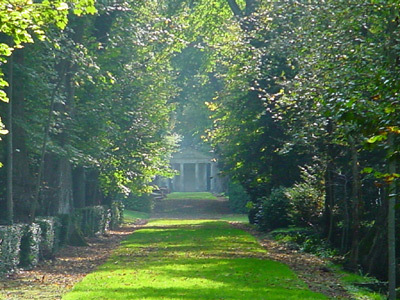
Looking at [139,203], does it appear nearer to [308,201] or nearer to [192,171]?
[308,201]

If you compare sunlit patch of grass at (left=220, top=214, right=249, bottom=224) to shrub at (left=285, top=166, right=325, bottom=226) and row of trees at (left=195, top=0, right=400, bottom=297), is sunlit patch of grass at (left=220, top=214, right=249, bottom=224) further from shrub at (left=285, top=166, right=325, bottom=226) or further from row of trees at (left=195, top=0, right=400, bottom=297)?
shrub at (left=285, top=166, right=325, bottom=226)

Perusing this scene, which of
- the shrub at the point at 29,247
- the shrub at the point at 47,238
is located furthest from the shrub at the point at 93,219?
the shrub at the point at 29,247

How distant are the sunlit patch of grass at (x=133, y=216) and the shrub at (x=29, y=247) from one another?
2582 centimetres

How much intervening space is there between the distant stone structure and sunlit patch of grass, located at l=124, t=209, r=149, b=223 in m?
44.3

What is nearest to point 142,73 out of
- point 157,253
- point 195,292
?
point 157,253

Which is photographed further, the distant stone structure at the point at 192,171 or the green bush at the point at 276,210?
the distant stone structure at the point at 192,171

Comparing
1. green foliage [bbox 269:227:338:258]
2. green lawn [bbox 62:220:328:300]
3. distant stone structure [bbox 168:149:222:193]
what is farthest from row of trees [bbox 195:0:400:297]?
distant stone structure [bbox 168:149:222:193]

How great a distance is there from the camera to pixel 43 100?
75.7ft

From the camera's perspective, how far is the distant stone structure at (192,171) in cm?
10269

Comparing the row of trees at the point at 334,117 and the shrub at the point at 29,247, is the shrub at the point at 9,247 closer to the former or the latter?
the shrub at the point at 29,247

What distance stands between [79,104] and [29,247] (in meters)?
9.98

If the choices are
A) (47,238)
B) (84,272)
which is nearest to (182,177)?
(47,238)

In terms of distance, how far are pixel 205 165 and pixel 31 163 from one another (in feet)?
266

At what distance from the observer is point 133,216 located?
51.2m
